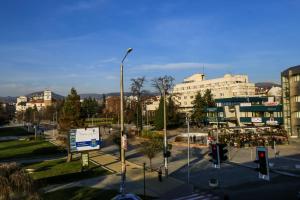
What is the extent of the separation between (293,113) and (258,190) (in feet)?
173

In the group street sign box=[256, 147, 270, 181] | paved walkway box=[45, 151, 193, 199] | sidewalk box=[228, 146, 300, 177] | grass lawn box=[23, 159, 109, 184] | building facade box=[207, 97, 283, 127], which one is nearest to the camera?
street sign box=[256, 147, 270, 181]

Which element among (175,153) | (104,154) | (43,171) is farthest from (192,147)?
(43,171)

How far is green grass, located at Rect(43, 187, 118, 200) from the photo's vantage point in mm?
29000

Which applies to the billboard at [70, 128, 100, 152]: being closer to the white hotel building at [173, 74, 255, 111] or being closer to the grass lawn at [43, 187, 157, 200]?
the grass lawn at [43, 187, 157, 200]

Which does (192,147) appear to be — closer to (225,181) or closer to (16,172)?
(225,181)

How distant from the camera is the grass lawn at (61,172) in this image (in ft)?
121

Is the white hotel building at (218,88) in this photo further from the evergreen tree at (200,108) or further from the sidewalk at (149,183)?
the sidewalk at (149,183)

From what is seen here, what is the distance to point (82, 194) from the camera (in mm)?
30000

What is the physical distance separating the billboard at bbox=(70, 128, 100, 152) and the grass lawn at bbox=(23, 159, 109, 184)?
2.23 m

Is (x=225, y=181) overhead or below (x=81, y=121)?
below

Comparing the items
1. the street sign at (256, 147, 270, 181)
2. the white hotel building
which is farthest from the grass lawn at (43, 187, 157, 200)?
the white hotel building

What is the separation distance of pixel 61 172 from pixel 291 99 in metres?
54.1

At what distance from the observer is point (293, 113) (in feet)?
259

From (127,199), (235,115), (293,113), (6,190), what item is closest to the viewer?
(6,190)
